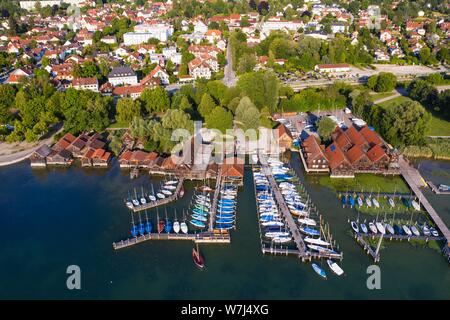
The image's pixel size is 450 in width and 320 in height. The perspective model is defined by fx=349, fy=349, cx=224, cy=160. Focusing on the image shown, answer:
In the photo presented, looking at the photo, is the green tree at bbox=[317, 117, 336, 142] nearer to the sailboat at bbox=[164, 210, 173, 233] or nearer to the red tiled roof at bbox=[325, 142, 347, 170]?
the red tiled roof at bbox=[325, 142, 347, 170]

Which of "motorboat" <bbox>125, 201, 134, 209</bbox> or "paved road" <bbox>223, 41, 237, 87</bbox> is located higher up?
"paved road" <bbox>223, 41, 237, 87</bbox>

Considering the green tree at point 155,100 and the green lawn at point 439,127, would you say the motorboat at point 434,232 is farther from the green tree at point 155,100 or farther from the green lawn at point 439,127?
the green tree at point 155,100

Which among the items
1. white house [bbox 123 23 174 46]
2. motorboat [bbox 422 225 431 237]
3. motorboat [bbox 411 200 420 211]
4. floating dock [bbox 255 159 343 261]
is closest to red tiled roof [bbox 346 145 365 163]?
motorboat [bbox 411 200 420 211]

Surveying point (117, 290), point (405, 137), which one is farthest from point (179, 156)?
point (405, 137)

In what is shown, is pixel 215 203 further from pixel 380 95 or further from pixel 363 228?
pixel 380 95

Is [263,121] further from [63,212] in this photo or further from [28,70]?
[28,70]
